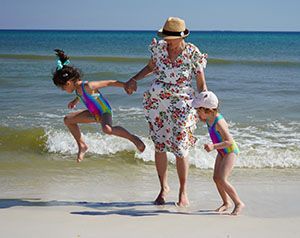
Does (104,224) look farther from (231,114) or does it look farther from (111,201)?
(231,114)

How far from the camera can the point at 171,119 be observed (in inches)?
196

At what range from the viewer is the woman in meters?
4.79

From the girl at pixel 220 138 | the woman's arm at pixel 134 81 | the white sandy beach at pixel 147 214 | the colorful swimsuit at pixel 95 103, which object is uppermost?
the woman's arm at pixel 134 81

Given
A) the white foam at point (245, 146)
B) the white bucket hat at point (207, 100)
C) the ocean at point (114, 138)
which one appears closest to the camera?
the white bucket hat at point (207, 100)

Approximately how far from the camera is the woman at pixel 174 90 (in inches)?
189

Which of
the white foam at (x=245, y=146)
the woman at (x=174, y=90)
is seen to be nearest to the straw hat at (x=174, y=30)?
the woman at (x=174, y=90)

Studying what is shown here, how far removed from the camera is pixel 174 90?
192 inches

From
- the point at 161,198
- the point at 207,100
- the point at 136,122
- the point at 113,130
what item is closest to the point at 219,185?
the point at 161,198

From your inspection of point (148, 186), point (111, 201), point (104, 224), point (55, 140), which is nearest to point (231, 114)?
point (55, 140)

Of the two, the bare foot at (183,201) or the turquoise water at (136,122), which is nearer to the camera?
the bare foot at (183,201)

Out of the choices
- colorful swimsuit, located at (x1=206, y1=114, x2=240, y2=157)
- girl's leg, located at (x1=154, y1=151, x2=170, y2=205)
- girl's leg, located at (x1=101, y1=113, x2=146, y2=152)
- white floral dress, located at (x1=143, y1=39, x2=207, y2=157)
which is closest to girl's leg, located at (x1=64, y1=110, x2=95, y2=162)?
girl's leg, located at (x1=101, y1=113, x2=146, y2=152)

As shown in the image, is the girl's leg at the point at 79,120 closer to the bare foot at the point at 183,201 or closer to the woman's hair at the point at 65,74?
the woman's hair at the point at 65,74

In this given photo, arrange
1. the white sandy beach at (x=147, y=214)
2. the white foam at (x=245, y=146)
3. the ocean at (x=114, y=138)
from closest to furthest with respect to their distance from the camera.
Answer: the white sandy beach at (x=147, y=214)
the ocean at (x=114, y=138)
the white foam at (x=245, y=146)

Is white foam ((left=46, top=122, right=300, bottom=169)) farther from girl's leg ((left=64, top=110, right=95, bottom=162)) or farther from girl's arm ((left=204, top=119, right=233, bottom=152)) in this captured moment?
girl's arm ((left=204, top=119, right=233, bottom=152))
